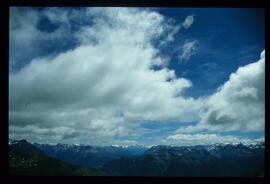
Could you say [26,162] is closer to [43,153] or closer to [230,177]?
[43,153]

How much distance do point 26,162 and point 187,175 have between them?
2.05m

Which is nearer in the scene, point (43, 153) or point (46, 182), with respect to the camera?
point (46, 182)

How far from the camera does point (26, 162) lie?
4.40m
